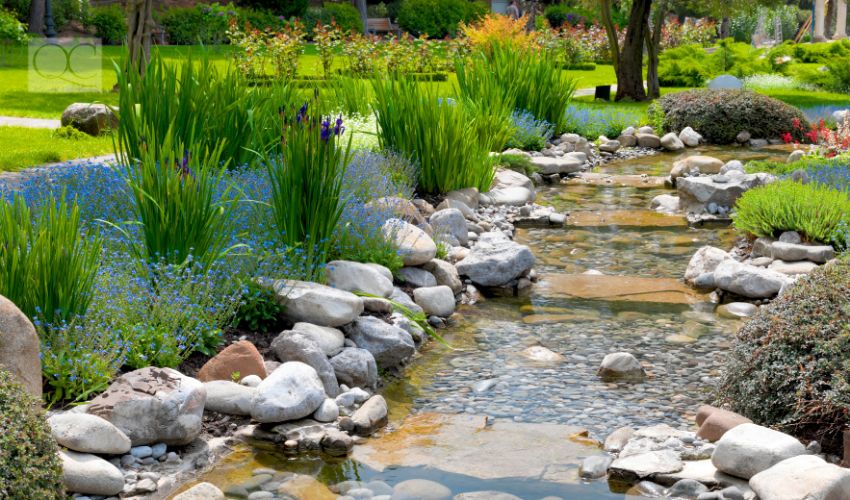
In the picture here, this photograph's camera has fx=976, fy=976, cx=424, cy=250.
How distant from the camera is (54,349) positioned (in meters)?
4.34

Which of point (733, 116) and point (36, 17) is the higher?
point (36, 17)

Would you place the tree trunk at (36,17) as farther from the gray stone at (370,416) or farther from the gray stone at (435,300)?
the gray stone at (370,416)

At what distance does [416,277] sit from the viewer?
6.86 m

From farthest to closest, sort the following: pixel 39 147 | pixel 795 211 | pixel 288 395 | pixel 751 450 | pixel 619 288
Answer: pixel 39 147
pixel 795 211
pixel 619 288
pixel 288 395
pixel 751 450

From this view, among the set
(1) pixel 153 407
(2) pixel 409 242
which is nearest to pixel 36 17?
(2) pixel 409 242

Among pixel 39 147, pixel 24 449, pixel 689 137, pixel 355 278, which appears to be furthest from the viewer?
pixel 689 137

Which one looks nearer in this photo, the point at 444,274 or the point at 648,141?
the point at 444,274

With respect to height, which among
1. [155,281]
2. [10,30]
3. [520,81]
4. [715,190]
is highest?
[10,30]

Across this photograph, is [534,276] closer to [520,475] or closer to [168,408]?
[520,475]

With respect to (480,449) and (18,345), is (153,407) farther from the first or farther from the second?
(480,449)

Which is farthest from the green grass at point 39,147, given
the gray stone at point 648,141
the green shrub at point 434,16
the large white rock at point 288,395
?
the green shrub at point 434,16

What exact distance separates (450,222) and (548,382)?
296cm

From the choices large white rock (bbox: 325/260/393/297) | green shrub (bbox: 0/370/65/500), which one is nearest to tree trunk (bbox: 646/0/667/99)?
large white rock (bbox: 325/260/393/297)

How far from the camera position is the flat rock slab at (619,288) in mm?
7066
